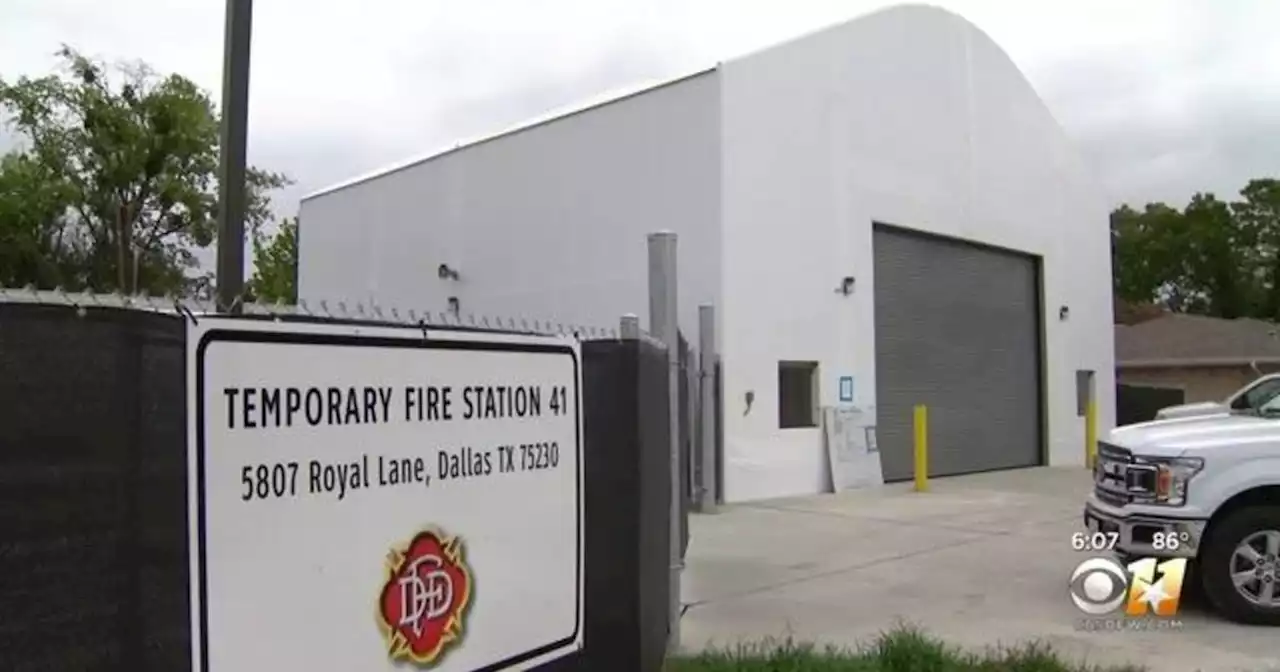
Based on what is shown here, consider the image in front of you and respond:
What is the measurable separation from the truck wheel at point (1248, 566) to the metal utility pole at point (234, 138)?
6771 millimetres

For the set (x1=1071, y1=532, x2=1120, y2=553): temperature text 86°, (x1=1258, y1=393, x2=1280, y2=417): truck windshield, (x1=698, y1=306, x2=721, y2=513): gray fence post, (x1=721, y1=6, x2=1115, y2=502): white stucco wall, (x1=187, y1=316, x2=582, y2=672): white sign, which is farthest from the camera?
(x1=721, y1=6, x2=1115, y2=502): white stucco wall

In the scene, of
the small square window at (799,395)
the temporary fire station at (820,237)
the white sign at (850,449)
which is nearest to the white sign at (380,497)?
the temporary fire station at (820,237)

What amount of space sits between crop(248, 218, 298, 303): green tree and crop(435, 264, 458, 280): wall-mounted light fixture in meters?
18.5

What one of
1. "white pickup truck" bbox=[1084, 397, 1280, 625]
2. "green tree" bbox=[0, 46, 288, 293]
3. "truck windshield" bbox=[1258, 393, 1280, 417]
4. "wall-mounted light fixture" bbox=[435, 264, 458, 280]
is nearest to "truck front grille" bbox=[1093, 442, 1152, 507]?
"white pickup truck" bbox=[1084, 397, 1280, 625]

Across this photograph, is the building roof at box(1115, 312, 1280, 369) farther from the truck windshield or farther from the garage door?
the truck windshield

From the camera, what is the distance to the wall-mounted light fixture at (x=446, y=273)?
22891mm

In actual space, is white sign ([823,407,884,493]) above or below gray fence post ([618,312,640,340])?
below

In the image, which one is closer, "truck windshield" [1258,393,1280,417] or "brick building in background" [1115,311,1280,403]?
"truck windshield" [1258,393,1280,417]

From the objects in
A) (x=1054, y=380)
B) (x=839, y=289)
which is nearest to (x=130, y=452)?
(x=839, y=289)

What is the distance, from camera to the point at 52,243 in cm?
2788

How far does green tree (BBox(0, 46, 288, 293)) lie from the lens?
26906mm

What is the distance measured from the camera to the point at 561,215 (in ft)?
66.2

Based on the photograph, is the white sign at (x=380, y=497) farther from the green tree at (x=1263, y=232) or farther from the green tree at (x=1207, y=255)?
the green tree at (x=1263, y=232)

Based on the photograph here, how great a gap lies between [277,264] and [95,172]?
14.1 metres
